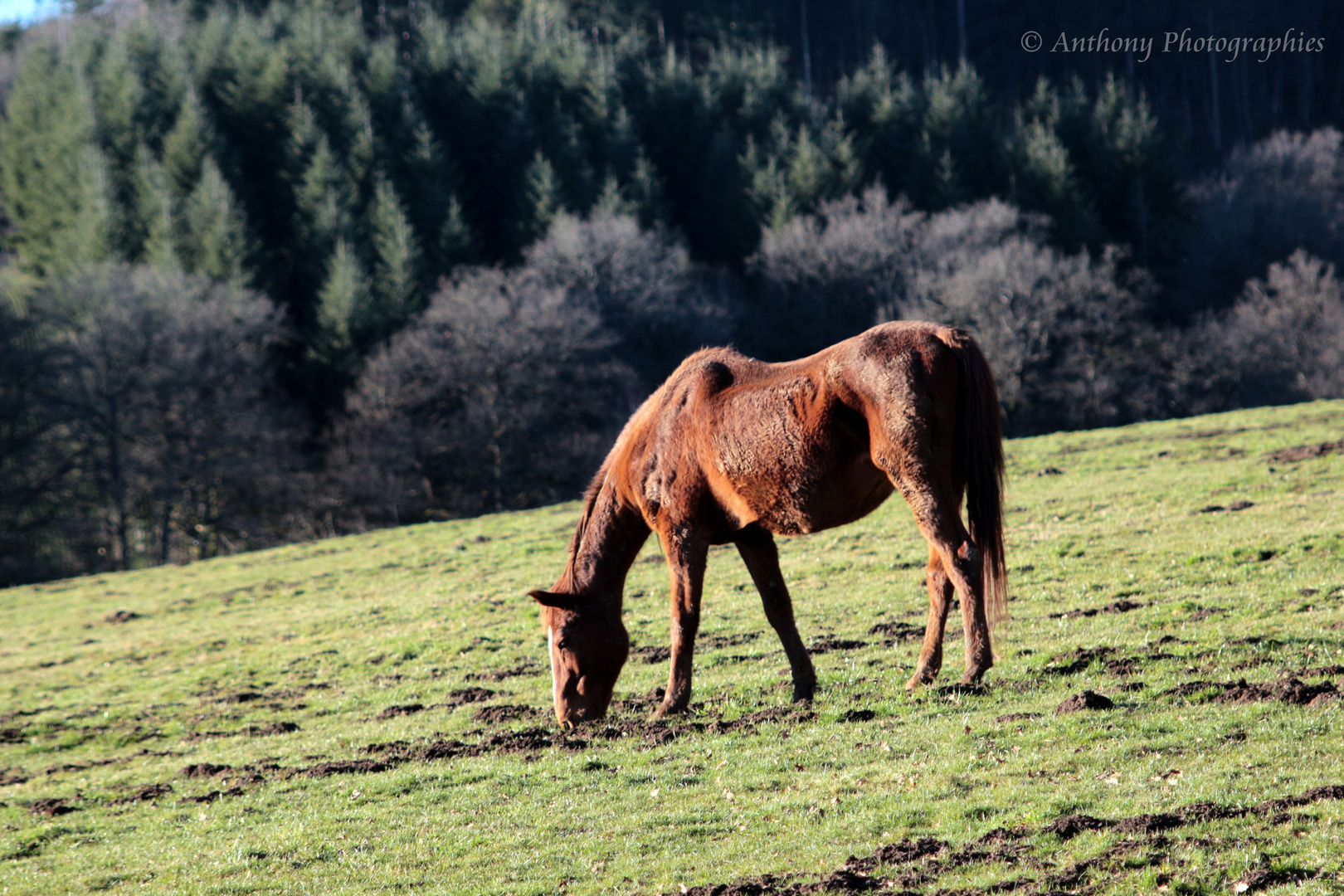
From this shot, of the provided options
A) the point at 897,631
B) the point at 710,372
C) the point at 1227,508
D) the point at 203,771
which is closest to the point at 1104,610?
the point at 897,631

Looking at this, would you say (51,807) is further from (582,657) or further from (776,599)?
(776,599)

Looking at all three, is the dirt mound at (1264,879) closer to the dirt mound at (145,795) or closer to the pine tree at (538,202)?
the dirt mound at (145,795)

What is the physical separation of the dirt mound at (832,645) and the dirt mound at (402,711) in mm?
4605

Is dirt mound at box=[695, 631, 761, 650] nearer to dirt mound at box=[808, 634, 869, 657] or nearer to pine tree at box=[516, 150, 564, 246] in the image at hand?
dirt mound at box=[808, 634, 869, 657]

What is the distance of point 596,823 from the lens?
7367mm

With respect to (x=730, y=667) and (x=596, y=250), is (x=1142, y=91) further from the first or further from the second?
(x=730, y=667)

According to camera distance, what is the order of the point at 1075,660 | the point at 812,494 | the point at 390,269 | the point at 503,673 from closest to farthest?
the point at 812,494 → the point at 1075,660 → the point at 503,673 → the point at 390,269

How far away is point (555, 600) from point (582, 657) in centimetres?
60

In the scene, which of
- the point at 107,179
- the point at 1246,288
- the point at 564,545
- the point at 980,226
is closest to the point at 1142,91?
the point at 1246,288

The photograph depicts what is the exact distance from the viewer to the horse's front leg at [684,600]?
984cm

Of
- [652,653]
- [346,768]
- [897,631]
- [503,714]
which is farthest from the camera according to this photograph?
[652,653]

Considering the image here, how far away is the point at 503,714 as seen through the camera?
37.1 feet

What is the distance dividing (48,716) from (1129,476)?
19.5m

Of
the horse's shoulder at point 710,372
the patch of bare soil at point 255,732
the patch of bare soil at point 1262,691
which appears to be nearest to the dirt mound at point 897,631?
the patch of bare soil at point 1262,691
